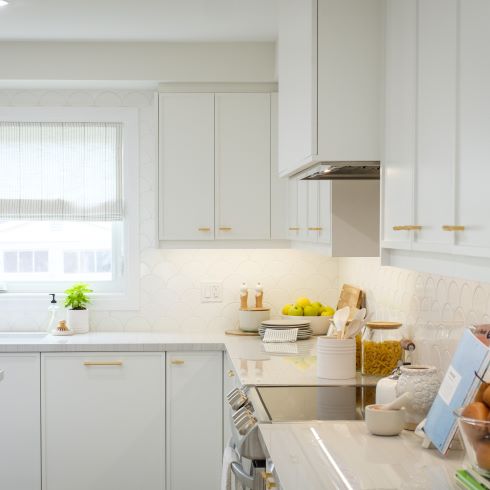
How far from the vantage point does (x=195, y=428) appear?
4238 millimetres

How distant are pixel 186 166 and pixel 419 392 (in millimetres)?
2453

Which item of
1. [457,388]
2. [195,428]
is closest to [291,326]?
[195,428]

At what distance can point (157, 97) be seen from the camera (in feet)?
14.6

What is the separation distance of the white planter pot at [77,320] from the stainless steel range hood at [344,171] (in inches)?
79.2

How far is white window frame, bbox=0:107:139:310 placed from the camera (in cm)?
468

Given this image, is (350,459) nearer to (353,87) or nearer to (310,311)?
(353,87)

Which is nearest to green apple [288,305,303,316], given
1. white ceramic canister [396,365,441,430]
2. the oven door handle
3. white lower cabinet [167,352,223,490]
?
white lower cabinet [167,352,223,490]

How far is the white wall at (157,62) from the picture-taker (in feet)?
14.4

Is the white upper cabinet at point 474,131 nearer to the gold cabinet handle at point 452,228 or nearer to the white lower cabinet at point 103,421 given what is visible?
the gold cabinet handle at point 452,228

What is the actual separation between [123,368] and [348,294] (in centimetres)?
127

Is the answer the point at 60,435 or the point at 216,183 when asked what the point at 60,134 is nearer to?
the point at 216,183

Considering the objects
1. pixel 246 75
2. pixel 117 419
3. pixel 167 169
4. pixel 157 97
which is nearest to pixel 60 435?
pixel 117 419

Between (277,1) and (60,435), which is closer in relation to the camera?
(277,1)

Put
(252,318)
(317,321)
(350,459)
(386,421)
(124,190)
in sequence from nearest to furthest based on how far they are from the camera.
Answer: (350,459)
(386,421)
(317,321)
(252,318)
(124,190)
